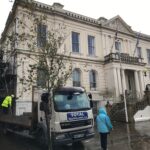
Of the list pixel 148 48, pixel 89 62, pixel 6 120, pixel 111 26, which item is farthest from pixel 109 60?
pixel 6 120

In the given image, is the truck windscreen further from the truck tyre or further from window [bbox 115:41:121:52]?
window [bbox 115:41:121:52]

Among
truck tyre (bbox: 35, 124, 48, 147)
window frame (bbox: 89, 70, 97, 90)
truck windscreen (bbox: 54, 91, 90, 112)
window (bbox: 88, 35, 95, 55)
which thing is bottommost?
truck tyre (bbox: 35, 124, 48, 147)

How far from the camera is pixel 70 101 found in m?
9.09

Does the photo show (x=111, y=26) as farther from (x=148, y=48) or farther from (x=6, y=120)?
(x=6, y=120)

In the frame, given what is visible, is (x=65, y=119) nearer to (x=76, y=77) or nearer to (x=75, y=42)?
(x=76, y=77)

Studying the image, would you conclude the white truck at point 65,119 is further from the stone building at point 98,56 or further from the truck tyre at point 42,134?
the stone building at point 98,56

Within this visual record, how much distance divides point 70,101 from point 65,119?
3.11 feet

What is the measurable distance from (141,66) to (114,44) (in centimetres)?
490

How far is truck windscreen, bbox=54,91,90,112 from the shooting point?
28.7ft

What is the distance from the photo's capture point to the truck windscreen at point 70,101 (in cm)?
875

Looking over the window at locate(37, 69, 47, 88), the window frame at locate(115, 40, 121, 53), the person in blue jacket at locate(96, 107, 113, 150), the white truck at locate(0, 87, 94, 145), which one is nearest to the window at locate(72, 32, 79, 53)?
the window frame at locate(115, 40, 121, 53)

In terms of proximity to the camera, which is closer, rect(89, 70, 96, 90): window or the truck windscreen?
the truck windscreen

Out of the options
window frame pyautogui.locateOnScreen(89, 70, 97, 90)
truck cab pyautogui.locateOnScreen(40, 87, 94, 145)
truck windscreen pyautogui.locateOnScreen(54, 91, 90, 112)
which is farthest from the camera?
window frame pyautogui.locateOnScreen(89, 70, 97, 90)

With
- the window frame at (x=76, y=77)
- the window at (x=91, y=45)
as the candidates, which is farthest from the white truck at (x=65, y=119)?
the window at (x=91, y=45)
